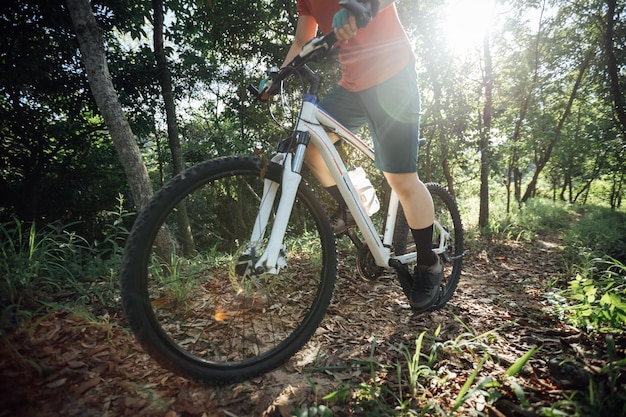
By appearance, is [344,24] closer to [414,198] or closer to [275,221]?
[275,221]

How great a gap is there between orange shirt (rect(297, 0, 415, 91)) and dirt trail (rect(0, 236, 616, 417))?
1.56 m

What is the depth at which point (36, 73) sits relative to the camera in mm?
6047

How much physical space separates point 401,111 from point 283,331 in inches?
59.3

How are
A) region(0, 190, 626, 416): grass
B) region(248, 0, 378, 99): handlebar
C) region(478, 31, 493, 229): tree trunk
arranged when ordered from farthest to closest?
1. region(478, 31, 493, 229): tree trunk
2. region(248, 0, 378, 99): handlebar
3. region(0, 190, 626, 416): grass

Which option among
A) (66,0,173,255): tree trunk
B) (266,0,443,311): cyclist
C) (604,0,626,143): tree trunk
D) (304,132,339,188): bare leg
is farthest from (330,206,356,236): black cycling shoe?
(604,0,626,143): tree trunk

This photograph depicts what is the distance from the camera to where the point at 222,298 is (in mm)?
2033

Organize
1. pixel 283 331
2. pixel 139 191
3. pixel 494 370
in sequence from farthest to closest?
pixel 139 191 < pixel 283 331 < pixel 494 370

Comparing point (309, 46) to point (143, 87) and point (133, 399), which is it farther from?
point (143, 87)

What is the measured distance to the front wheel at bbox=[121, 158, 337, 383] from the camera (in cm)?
111

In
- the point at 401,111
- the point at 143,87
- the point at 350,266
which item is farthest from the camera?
the point at 143,87

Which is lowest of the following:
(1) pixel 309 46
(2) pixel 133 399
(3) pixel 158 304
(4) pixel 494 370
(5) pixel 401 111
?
(4) pixel 494 370

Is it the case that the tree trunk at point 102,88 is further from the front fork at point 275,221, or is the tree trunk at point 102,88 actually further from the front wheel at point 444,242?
the front wheel at point 444,242

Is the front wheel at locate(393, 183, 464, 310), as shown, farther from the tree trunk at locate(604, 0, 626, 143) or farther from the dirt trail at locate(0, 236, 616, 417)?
the tree trunk at locate(604, 0, 626, 143)

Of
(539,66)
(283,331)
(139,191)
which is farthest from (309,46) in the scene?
(539,66)
